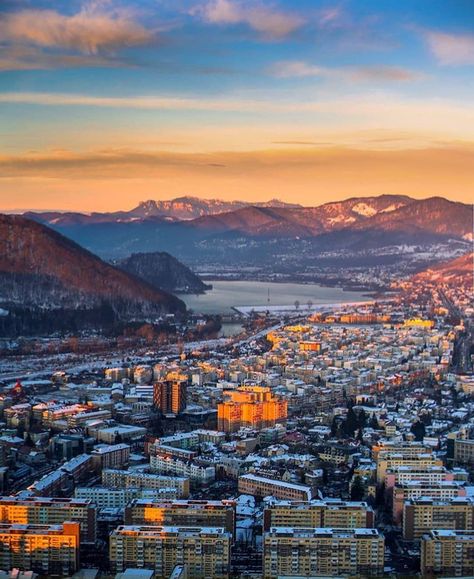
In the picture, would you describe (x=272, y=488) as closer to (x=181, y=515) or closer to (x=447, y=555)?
(x=181, y=515)

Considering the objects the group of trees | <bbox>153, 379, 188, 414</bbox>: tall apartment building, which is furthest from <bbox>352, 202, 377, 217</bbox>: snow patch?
the group of trees

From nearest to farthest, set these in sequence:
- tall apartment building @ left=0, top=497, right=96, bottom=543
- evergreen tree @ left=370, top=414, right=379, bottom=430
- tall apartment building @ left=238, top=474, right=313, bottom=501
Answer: tall apartment building @ left=0, top=497, right=96, bottom=543 → tall apartment building @ left=238, top=474, right=313, bottom=501 → evergreen tree @ left=370, top=414, right=379, bottom=430

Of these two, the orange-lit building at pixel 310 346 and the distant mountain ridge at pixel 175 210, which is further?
the distant mountain ridge at pixel 175 210

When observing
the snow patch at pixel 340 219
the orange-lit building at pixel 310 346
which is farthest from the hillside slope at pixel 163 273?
the snow patch at pixel 340 219

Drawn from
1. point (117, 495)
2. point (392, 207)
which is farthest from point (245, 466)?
point (392, 207)

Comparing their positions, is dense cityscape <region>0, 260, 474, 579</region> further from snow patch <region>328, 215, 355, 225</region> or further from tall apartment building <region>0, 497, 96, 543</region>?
snow patch <region>328, 215, 355, 225</region>

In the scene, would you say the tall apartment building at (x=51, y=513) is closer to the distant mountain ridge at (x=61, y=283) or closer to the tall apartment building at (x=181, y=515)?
the tall apartment building at (x=181, y=515)
